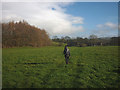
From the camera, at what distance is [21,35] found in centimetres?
5531

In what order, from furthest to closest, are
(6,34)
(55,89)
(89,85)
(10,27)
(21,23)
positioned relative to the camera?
(21,23), (10,27), (6,34), (89,85), (55,89)

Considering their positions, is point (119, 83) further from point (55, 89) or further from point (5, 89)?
point (5, 89)

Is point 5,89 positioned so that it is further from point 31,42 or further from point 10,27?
point 10,27

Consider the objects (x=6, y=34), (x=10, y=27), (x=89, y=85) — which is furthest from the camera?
(x=10, y=27)

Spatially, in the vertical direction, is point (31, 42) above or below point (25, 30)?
below

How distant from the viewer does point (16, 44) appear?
2131 inches

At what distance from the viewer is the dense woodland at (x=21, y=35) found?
52.4 metres

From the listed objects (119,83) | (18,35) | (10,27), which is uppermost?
(10,27)

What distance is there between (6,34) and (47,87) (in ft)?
175

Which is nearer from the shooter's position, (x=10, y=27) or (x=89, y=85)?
(x=89, y=85)

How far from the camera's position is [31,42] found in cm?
5634

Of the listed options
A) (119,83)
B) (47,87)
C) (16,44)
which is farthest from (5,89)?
(16,44)

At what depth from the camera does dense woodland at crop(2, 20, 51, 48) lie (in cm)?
5244

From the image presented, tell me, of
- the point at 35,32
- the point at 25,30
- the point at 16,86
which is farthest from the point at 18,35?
the point at 16,86
